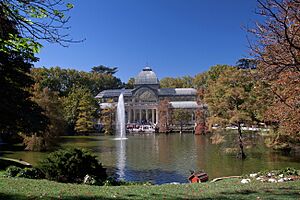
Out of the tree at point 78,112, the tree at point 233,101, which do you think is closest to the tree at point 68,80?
the tree at point 78,112

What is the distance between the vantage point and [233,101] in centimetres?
1981

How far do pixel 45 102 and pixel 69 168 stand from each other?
46.2ft

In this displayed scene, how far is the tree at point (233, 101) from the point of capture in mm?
18984

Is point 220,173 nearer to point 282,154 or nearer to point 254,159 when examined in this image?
point 254,159

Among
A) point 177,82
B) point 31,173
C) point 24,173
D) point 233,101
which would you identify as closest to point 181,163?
point 233,101

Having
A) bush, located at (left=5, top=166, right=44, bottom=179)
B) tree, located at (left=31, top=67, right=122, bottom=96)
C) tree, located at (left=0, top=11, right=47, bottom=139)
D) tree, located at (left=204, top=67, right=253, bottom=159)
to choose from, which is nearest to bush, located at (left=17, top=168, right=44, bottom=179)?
bush, located at (left=5, top=166, right=44, bottom=179)

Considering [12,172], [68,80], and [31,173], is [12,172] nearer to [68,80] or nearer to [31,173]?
[31,173]

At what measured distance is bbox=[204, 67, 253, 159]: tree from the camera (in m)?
19.0

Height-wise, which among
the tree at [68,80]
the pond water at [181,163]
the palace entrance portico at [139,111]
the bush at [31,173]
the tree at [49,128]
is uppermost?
the tree at [68,80]

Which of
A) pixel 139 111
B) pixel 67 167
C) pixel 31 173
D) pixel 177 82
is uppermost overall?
pixel 177 82

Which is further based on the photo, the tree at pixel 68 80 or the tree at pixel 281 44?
the tree at pixel 68 80

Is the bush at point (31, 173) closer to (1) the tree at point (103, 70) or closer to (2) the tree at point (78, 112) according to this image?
(2) the tree at point (78, 112)

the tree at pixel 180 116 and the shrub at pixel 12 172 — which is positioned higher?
the tree at pixel 180 116

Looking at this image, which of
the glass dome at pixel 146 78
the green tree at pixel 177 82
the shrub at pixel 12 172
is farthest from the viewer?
the green tree at pixel 177 82
